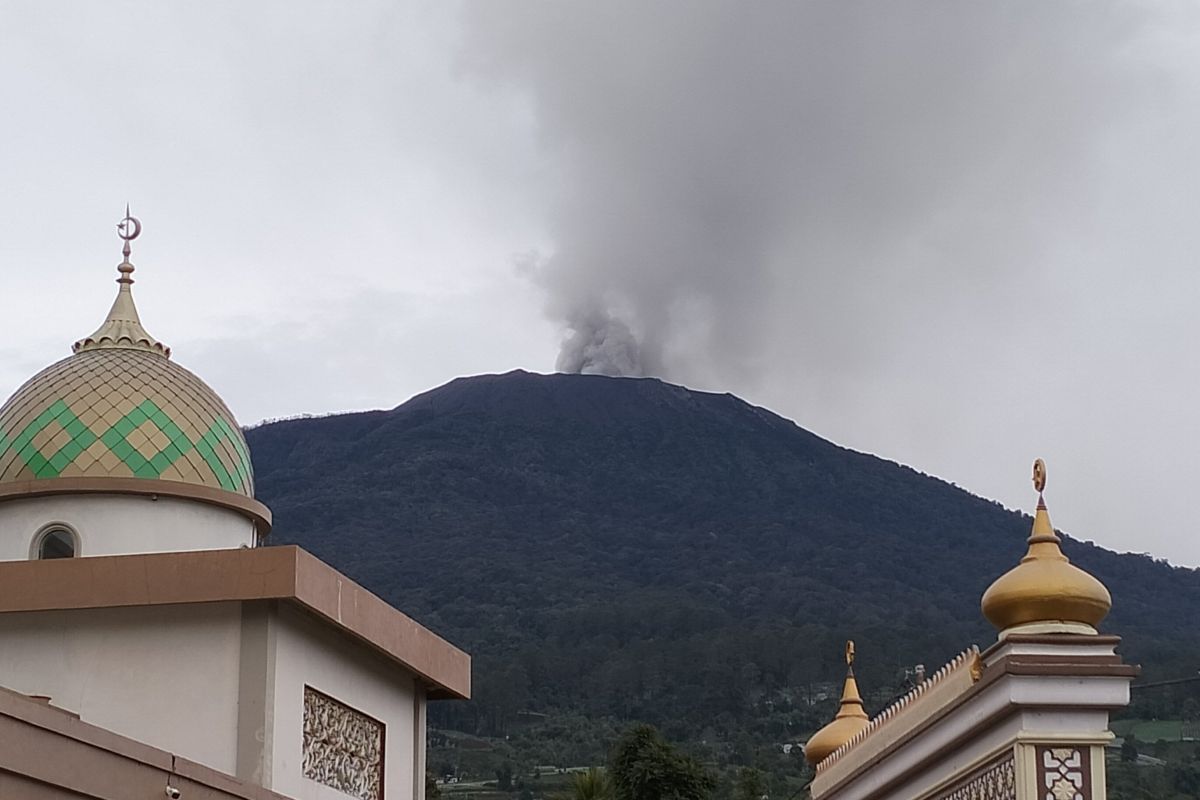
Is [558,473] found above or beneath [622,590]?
above

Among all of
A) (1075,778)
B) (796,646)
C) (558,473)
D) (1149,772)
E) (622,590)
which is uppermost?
(558,473)

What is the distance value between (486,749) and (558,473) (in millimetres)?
48517

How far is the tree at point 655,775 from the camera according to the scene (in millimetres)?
28406

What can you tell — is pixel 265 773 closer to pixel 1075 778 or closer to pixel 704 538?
pixel 1075 778

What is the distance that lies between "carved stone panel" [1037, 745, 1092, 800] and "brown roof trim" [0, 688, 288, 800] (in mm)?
3995

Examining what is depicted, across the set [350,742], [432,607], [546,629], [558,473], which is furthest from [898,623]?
[350,742]

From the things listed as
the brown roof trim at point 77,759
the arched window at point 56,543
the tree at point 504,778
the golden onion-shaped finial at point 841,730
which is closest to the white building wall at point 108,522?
the arched window at point 56,543

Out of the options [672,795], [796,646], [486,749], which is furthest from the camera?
[796,646]

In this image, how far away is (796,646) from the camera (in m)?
66.0

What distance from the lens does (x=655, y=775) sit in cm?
2833

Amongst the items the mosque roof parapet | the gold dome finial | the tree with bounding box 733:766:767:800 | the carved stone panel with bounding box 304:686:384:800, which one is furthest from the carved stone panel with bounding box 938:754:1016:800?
the tree with bounding box 733:766:767:800

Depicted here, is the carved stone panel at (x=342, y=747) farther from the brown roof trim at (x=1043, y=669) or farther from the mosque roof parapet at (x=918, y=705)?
the brown roof trim at (x=1043, y=669)

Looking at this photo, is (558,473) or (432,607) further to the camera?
(558,473)

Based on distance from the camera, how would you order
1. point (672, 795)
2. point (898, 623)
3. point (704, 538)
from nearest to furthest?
point (672, 795)
point (898, 623)
point (704, 538)
